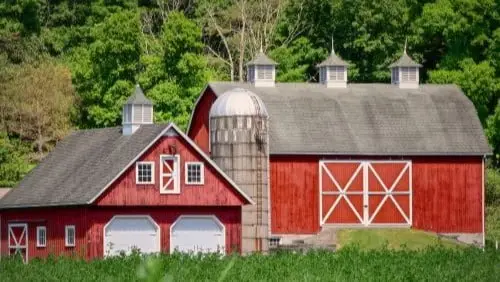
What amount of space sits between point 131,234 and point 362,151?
10242mm

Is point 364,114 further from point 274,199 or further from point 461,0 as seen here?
point 461,0

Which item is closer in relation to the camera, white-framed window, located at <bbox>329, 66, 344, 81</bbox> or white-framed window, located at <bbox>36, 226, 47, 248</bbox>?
white-framed window, located at <bbox>36, 226, 47, 248</bbox>

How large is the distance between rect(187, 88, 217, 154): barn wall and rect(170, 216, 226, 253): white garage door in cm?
658

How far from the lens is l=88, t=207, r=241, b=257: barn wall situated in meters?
46.9

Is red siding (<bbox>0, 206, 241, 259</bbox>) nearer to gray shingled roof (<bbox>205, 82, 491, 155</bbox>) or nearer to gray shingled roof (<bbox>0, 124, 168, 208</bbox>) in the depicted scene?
gray shingled roof (<bbox>0, 124, 168, 208</bbox>)

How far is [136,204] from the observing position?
156ft

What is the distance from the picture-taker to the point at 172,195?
48.0m

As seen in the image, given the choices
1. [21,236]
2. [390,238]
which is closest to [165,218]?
[21,236]

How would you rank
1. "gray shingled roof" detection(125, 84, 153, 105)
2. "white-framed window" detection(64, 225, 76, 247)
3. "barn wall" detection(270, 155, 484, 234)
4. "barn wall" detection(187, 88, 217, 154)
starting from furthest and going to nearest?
"barn wall" detection(187, 88, 217, 154) → "barn wall" detection(270, 155, 484, 234) → "gray shingled roof" detection(125, 84, 153, 105) → "white-framed window" detection(64, 225, 76, 247)

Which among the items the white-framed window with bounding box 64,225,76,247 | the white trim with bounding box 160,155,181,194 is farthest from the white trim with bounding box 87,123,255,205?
the white-framed window with bounding box 64,225,76,247

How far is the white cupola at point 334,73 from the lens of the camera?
58.0 metres

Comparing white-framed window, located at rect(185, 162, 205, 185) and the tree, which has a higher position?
the tree

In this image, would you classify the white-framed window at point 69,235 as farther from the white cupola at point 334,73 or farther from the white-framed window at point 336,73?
the white-framed window at point 336,73

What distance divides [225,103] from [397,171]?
278 inches
